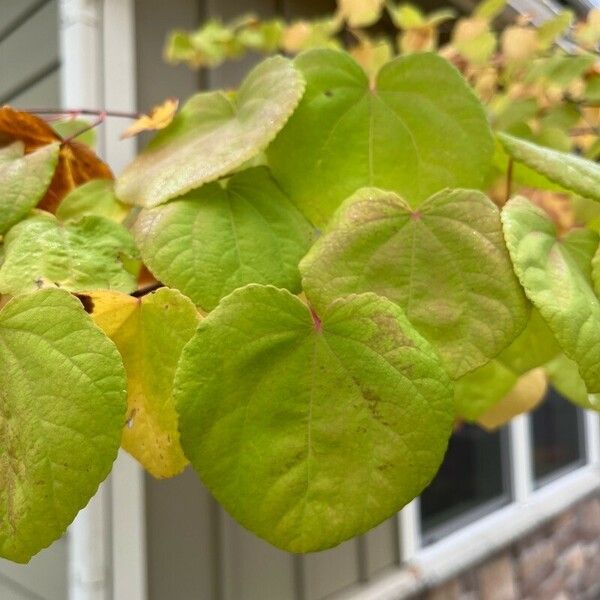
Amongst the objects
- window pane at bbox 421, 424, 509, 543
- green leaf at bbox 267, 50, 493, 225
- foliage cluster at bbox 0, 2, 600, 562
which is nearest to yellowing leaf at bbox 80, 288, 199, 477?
foliage cluster at bbox 0, 2, 600, 562

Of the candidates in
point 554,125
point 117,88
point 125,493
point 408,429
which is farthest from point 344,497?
point 117,88

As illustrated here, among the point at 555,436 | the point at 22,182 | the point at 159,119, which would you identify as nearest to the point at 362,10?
the point at 159,119

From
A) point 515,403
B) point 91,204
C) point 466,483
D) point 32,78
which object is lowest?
point 466,483

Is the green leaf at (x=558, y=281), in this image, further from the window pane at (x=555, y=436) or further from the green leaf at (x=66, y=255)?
the window pane at (x=555, y=436)

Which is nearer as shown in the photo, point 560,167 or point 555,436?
point 560,167

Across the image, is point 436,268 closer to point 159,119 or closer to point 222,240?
point 222,240

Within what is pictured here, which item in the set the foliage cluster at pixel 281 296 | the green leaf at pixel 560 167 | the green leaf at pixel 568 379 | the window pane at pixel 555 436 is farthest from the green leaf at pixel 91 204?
the window pane at pixel 555 436

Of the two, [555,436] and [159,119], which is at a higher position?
[159,119]

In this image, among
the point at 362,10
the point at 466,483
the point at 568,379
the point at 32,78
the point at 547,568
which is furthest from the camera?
the point at 547,568

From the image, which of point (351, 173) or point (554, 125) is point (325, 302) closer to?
point (351, 173)
